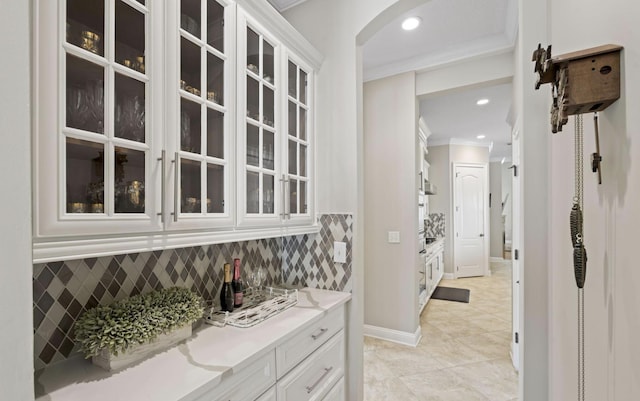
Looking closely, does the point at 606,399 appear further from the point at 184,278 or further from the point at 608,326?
the point at 184,278

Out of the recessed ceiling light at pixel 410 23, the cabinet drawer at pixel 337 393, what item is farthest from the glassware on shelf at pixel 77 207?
the recessed ceiling light at pixel 410 23

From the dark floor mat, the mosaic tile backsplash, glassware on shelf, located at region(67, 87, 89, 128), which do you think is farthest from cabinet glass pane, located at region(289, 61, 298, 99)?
the mosaic tile backsplash

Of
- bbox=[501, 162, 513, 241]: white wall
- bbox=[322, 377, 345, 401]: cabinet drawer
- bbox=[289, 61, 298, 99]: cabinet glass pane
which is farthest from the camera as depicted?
bbox=[501, 162, 513, 241]: white wall

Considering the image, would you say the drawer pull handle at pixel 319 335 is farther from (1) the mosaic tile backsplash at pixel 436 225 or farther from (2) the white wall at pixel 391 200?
(1) the mosaic tile backsplash at pixel 436 225

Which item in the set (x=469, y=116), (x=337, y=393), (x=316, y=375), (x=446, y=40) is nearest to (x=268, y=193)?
(x=316, y=375)

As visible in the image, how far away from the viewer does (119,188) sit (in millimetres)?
956

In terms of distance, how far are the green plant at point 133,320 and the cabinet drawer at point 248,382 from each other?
31 cm

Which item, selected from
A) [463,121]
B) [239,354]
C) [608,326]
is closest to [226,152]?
[239,354]

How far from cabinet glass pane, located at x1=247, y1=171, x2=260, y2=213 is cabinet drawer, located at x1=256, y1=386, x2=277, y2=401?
0.79 meters

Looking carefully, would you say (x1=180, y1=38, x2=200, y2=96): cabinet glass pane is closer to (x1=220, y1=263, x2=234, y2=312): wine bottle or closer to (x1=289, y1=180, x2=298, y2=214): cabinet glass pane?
(x1=289, y1=180, x2=298, y2=214): cabinet glass pane

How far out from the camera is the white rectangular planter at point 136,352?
3.32 ft

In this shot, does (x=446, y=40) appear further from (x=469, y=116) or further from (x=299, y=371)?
(x=299, y=371)

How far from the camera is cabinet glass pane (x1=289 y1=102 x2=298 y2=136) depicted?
5.98ft

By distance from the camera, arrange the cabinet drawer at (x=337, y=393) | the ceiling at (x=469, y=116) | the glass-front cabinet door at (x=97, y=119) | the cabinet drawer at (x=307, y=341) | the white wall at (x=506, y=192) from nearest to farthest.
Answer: the glass-front cabinet door at (x=97, y=119)
the cabinet drawer at (x=307, y=341)
the cabinet drawer at (x=337, y=393)
the ceiling at (x=469, y=116)
the white wall at (x=506, y=192)
